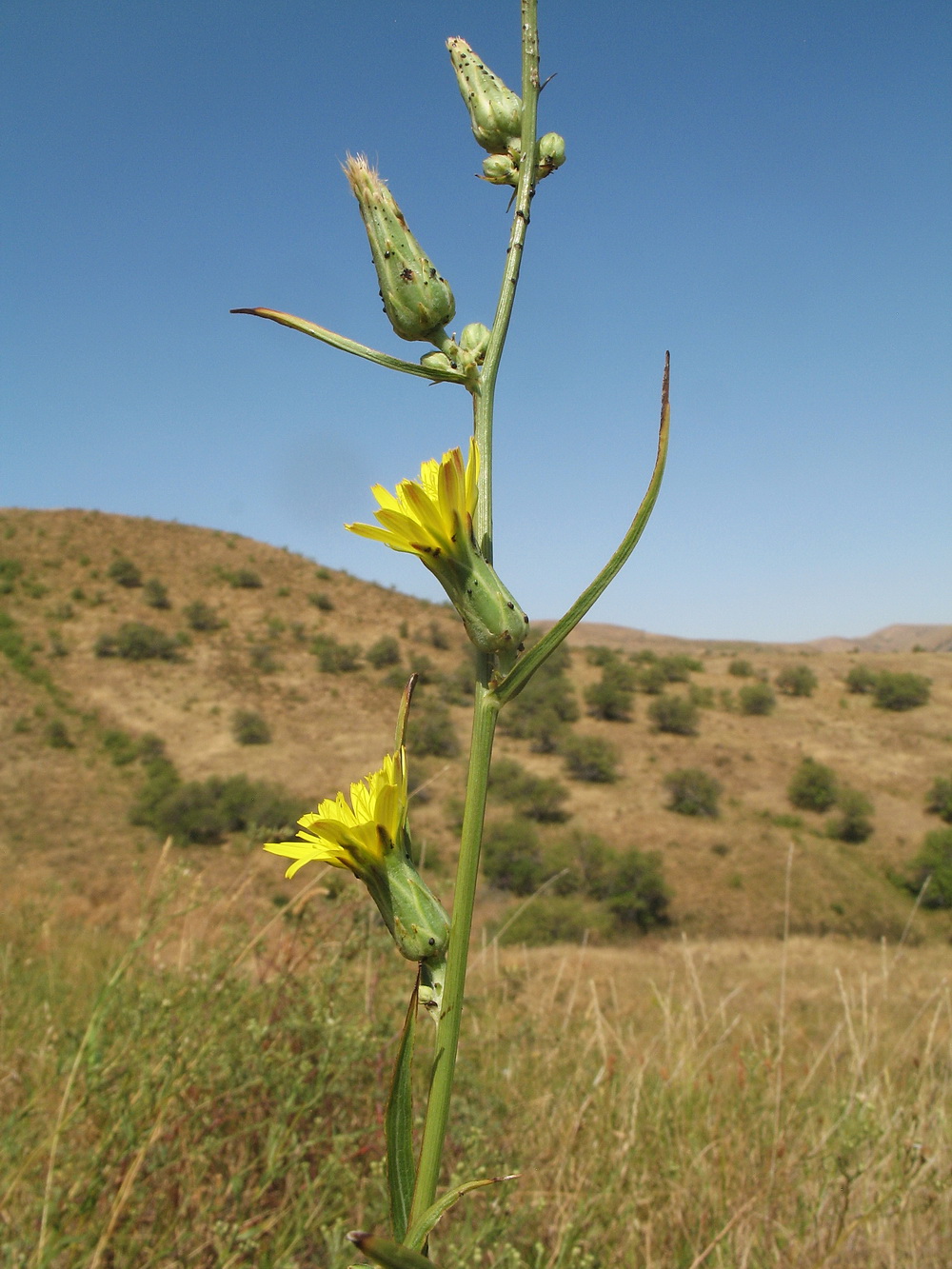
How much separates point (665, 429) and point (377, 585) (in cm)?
4990

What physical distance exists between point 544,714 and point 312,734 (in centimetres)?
1040

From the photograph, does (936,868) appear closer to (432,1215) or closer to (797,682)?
(797,682)

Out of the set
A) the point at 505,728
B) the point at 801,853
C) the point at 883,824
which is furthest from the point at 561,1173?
the point at 505,728

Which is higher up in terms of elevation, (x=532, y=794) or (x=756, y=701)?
(x=756, y=701)

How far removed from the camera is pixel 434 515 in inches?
41.6

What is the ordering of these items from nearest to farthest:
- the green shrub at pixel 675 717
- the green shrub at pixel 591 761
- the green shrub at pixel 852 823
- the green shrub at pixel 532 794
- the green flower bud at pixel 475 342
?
the green flower bud at pixel 475 342
the green shrub at pixel 852 823
the green shrub at pixel 532 794
the green shrub at pixel 591 761
the green shrub at pixel 675 717

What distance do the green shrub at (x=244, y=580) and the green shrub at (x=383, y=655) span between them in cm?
851

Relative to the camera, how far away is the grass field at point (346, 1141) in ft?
7.22

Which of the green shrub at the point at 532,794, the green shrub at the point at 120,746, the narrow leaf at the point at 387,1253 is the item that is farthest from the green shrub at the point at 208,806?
the narrow leaf at the point at 387,1253

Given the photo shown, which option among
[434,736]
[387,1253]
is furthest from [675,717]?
[387,1253]

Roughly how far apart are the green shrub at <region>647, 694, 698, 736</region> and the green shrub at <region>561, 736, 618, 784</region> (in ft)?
14.8

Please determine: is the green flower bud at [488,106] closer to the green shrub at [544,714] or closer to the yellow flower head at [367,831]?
the yellow flower head at [367,831]

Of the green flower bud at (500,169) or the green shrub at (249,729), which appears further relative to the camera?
the green shrub at (249,729)

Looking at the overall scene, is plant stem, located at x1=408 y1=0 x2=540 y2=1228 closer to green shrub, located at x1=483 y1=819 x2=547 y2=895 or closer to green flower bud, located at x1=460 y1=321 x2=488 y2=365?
green flower bud, located at x1=460 y1=321 x2=488 y2=365
